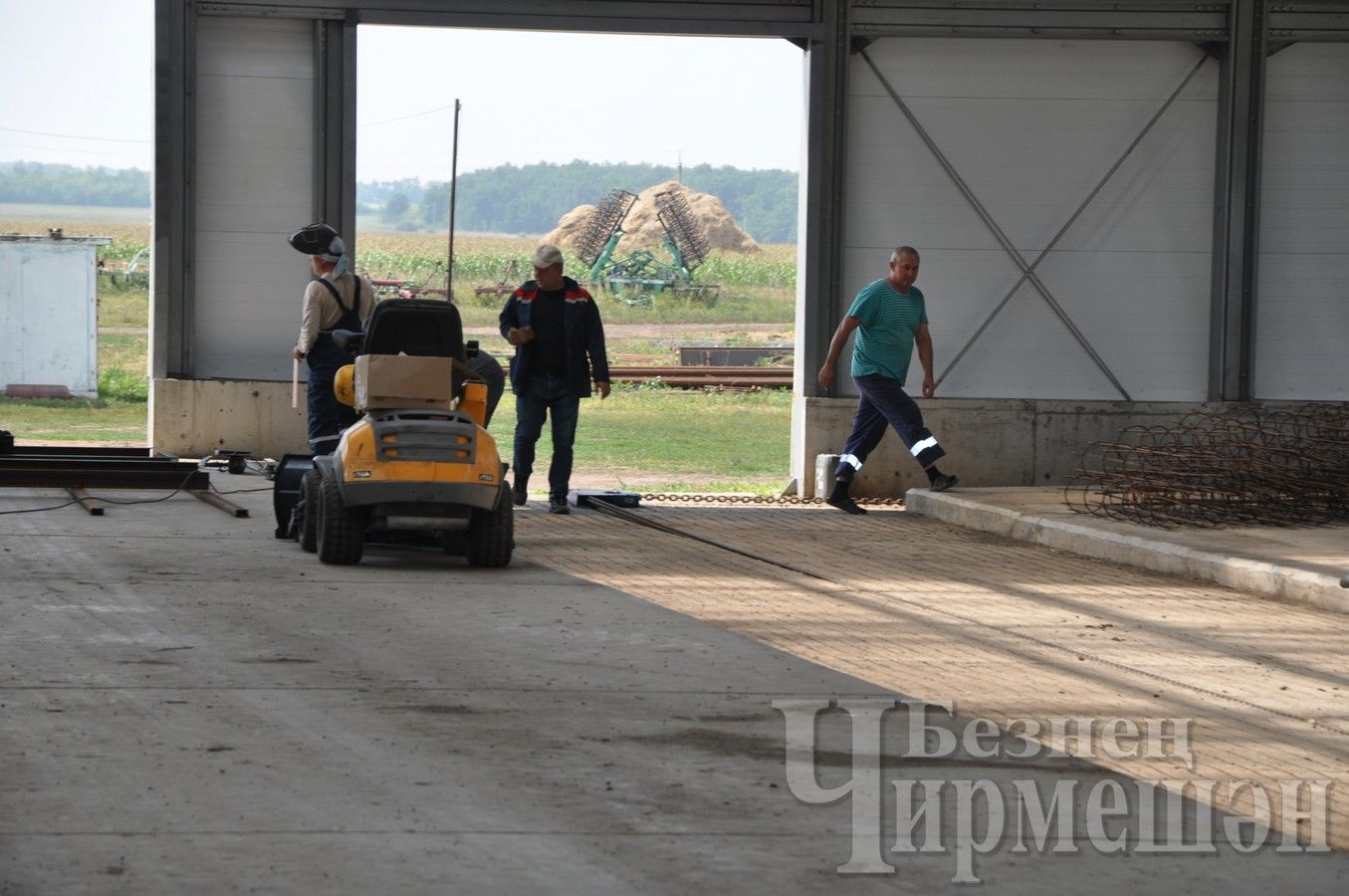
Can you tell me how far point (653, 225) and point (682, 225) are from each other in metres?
1.85

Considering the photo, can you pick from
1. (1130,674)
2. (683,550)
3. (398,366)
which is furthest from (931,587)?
(398,366)

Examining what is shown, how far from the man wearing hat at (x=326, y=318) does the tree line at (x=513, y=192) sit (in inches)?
2907

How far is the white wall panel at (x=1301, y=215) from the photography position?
54.4 ft

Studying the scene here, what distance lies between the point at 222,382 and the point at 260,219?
153 cm

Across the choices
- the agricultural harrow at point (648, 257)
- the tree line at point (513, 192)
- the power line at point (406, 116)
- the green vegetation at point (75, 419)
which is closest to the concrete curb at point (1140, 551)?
the green vegetation at point (75, 419)

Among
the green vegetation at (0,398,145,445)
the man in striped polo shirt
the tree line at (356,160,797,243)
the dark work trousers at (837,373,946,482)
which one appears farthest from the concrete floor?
the tree line at (356,160,797,243)

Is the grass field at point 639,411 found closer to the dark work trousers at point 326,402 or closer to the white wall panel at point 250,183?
the white wall panel at point 250,183

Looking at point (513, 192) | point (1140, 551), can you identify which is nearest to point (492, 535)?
point (1140, 551)

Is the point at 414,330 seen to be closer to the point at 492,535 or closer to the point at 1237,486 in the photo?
the point at 492,535

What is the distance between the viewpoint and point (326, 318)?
12.3m

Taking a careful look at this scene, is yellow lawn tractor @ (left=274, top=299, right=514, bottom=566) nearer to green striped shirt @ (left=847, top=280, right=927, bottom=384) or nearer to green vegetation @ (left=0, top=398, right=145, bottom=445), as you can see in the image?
green striped shirt @ (left=847, top=280, right=927, bottom=384)

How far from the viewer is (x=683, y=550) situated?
11.7 metres

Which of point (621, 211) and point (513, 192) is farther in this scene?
point (513, 192)

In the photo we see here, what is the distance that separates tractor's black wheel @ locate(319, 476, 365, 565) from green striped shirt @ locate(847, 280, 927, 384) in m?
5.47
